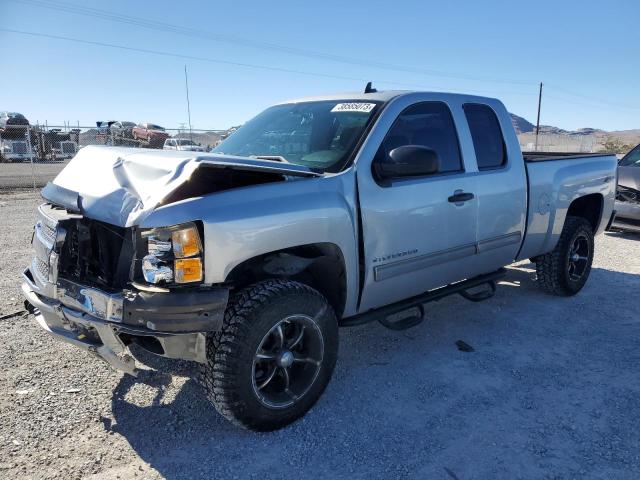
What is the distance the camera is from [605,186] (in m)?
5.64

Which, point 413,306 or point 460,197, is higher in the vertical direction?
point 460,197

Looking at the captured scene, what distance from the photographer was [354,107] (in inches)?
147

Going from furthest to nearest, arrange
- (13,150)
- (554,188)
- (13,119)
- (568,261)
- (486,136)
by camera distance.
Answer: (13,119), (13,150), (568,261), (554,188), (486,136)

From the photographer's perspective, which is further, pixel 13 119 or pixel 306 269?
pixel 13 119

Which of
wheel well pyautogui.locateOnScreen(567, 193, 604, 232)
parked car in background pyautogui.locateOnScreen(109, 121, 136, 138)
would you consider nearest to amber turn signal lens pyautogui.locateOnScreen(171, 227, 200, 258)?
wheel well pyautogui.locateOnScreen(567, 193, 604, 232)

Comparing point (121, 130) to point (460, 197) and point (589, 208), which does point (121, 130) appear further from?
point (460, 197)

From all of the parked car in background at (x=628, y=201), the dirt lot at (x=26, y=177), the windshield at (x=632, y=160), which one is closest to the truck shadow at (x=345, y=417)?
the parked car in background at (x=628, y=201)

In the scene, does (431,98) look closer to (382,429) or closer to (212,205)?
(212,205)

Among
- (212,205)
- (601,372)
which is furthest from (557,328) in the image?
(212,205)

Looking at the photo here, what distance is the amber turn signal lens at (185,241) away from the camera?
8.27 feet

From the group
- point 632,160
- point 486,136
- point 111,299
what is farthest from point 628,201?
point 111,299

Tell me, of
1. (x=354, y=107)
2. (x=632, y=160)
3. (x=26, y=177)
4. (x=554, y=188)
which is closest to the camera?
(x=354, y=107)

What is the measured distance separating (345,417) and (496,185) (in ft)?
7.61

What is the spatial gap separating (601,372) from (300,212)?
8.62 ft
